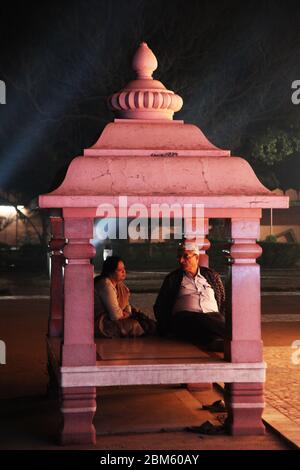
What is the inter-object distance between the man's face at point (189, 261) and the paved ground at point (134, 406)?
1.31 metres

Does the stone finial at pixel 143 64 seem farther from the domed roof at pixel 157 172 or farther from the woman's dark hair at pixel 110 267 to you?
the woman's dark hair at pixel 110 267

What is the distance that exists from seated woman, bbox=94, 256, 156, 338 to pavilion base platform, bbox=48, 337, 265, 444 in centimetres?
121

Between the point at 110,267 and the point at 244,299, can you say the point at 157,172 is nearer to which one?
the point at 244,299

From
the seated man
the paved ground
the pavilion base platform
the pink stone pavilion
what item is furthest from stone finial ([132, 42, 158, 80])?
the paved ground

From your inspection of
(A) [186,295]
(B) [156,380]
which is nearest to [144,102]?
(A) [186,295]

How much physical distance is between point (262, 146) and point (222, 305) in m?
19.3

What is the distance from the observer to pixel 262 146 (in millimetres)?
29797

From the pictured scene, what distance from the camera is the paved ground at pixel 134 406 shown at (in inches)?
320

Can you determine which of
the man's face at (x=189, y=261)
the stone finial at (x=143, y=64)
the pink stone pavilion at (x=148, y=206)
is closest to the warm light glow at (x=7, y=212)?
the man's face at (x=189, y=261)

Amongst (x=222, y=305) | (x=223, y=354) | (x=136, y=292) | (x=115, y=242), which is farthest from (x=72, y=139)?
(x=223, y=354)

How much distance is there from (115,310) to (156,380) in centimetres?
208

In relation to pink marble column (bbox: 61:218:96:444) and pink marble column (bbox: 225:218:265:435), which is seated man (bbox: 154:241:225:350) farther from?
pink marble column (bbox: 61:218:96:444)

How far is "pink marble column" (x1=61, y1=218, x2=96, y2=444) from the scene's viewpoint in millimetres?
8164

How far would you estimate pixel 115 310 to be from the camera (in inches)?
401
